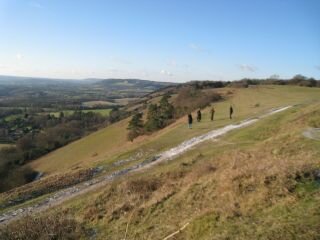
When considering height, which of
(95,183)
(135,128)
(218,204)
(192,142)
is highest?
(218,204)

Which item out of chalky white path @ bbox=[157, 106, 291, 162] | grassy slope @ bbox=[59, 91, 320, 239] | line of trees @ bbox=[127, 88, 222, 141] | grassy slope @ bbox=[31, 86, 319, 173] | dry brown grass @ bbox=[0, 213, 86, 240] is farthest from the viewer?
line of trees @ bbox=[127, 88, 222, 141]

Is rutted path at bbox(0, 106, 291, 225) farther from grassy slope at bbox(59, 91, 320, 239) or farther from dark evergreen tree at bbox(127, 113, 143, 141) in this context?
dark evergreen tree at bbox(127, 113, 143, 141)

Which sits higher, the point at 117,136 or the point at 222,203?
the point at 222,203

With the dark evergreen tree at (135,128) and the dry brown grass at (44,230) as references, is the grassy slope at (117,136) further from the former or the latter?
the dry brown grass at (44,230)

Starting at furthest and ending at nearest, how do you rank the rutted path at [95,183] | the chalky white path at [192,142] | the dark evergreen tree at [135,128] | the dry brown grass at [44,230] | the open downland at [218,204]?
the dark evergreen tree at [135,128], the chalky white path at [192,142], the rutted path at [95,183], the dry brown grass at [44,230], the open downland at [218,204]

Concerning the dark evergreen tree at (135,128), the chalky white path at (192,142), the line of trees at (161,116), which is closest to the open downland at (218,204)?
the chalky white path at (192,142)

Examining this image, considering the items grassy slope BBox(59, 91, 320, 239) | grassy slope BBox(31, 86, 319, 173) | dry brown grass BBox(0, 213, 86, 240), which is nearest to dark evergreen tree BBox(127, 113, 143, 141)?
grassy slope BBox(31, 86, 319, 173)

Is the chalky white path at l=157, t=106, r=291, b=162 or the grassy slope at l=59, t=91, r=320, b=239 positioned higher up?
the grassy slope at l=59, t=91, r=320, b=239

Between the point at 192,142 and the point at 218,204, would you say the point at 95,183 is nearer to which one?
the point at 192,142

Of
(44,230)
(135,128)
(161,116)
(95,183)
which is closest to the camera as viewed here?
(44,230)

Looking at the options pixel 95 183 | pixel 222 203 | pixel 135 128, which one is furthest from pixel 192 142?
pixel 135 128

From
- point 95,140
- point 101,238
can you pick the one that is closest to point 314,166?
point 101,238

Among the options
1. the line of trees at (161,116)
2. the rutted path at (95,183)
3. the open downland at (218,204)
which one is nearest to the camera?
the open downland at (218,204)

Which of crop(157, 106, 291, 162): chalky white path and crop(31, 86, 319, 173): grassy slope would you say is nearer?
crop(157, 106, 291, 162): chalky white path
